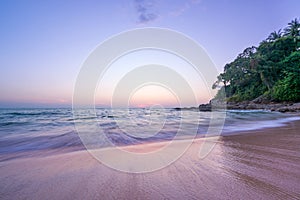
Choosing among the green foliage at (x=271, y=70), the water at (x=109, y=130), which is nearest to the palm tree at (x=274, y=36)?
the green foliage at (x=271, y=70)

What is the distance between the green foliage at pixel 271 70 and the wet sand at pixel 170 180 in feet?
107

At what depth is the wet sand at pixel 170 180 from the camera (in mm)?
1901

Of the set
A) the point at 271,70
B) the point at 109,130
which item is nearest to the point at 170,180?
the point at 109,130

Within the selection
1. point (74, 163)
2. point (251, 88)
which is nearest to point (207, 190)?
point (74, 163)

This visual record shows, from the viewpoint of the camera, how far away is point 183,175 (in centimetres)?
245

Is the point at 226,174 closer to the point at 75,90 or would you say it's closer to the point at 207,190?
the point at 207,190

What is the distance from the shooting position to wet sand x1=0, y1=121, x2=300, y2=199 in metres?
1.90

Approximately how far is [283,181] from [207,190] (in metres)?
0.93

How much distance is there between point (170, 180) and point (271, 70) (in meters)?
44.6

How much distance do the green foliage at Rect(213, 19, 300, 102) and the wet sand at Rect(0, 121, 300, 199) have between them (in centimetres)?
3261

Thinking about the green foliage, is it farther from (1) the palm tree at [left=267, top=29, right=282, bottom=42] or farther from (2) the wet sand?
(2) the wet sand

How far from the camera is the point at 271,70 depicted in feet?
126

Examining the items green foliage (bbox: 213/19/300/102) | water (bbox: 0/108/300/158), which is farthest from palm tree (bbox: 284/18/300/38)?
water (bbox: 0/108/300/158)

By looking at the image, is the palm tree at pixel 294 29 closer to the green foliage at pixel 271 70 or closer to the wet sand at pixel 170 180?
the green foliage at pixel 271 70
